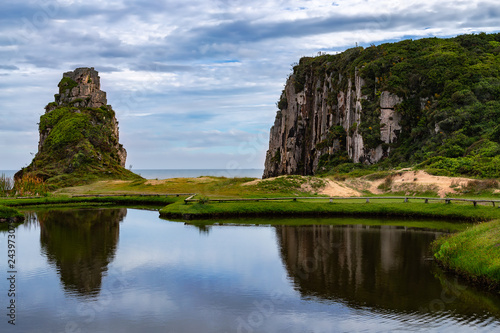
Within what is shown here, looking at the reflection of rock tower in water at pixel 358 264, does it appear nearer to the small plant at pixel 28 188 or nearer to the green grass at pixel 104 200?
the green grass at pixel 104 200

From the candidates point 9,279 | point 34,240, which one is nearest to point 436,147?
point 34,240

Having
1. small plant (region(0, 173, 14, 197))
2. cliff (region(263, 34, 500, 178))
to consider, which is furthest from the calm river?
cliff (region(263, 34, 500, 178))

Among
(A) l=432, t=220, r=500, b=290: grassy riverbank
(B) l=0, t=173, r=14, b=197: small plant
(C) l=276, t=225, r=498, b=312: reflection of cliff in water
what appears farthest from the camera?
(B) l=0, t=173, r=14, b=197: small plant

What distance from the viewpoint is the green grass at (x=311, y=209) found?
45566 mm

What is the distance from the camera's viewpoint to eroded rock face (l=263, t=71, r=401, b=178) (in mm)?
92875

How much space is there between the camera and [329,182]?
62.4m

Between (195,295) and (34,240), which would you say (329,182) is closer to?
(34,240)

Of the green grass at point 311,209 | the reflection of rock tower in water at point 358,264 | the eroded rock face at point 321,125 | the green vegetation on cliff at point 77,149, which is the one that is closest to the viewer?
the reflection of rock tower in water at point 358,264

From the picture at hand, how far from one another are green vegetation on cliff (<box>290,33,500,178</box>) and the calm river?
33.9 meters

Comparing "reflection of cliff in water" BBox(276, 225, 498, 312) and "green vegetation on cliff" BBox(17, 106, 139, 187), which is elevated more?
"green vegetation on cliff" BBox(17, 106, 139, 187)

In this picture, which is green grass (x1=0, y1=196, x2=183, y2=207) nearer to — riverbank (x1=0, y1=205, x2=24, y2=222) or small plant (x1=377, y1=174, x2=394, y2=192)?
riverbank (x1=0, y1=205, x2=24, y2=222)

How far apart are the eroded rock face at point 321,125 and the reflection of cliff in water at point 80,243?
55.5 m

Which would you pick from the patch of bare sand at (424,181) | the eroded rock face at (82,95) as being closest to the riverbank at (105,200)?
the patch of bare sand at (424,181)

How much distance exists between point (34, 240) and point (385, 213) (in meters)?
30.1
